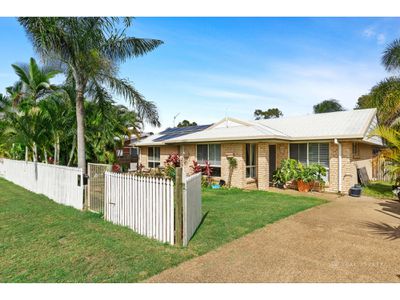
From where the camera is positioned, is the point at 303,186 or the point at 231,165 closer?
the point at 303,186

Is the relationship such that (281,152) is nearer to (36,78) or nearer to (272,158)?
(272,158)

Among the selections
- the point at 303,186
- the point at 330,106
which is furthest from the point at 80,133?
the point at 330,106

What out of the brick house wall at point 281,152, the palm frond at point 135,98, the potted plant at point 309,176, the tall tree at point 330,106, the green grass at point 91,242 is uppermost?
the tall tree at point 330,106

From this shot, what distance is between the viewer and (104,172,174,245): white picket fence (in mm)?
5473

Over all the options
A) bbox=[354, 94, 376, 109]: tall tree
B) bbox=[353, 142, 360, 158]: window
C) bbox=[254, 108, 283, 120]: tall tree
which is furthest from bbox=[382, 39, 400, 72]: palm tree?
bbox=[254, 108, 283, 120]: tall tree

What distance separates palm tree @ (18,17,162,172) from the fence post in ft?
19.0

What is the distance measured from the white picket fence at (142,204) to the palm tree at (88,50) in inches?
129

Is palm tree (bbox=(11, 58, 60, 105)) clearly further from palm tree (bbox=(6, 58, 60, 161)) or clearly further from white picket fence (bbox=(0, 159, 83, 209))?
white picket fence (bbox=(0, 159, 83, 209))

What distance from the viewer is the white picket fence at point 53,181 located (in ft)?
28.7

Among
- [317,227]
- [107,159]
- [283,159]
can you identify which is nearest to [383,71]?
[283,159]

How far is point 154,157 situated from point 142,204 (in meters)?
14.4

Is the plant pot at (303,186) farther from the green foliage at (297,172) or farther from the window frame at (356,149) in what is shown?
the window frame at (356,149)

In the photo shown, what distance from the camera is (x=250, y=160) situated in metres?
14.3

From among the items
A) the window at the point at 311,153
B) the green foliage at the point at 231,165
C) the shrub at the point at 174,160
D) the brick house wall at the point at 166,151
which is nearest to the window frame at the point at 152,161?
the brick house wall at the point at 166,151
